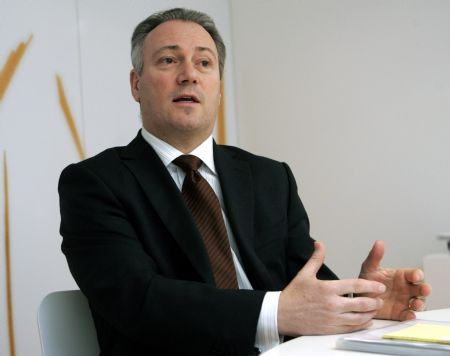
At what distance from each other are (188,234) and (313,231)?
8.79 feet

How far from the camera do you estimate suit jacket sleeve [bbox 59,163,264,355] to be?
1.34 m

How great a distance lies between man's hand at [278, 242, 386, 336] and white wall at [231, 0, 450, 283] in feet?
8.75

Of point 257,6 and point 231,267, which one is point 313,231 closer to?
point 257,6

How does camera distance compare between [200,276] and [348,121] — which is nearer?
[200,276]

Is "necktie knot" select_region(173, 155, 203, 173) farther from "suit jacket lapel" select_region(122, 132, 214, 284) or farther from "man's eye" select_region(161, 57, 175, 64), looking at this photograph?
"man's eye" select_region(161, 57, 175, 64)

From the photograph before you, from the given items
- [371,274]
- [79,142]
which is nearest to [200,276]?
[371,274]

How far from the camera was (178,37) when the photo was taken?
200 cm

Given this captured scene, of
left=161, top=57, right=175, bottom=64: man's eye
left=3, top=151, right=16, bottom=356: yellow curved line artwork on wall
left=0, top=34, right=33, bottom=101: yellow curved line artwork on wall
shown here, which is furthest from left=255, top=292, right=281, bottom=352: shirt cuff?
left=0, top=34, right=33, bottom=101: yellow curved line artwork on wall

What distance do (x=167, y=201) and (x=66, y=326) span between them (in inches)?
16.7

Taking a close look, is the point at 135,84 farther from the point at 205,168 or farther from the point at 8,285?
the point at 8,285

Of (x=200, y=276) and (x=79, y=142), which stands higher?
(x=79, y=142)

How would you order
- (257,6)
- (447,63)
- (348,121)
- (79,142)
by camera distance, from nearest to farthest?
(79,142)
(447,63)
(348,121)
(257,6)

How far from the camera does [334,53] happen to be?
4.16 metres

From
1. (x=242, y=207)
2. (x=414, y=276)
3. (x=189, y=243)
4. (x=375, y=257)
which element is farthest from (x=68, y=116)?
(x=414, y=276)
